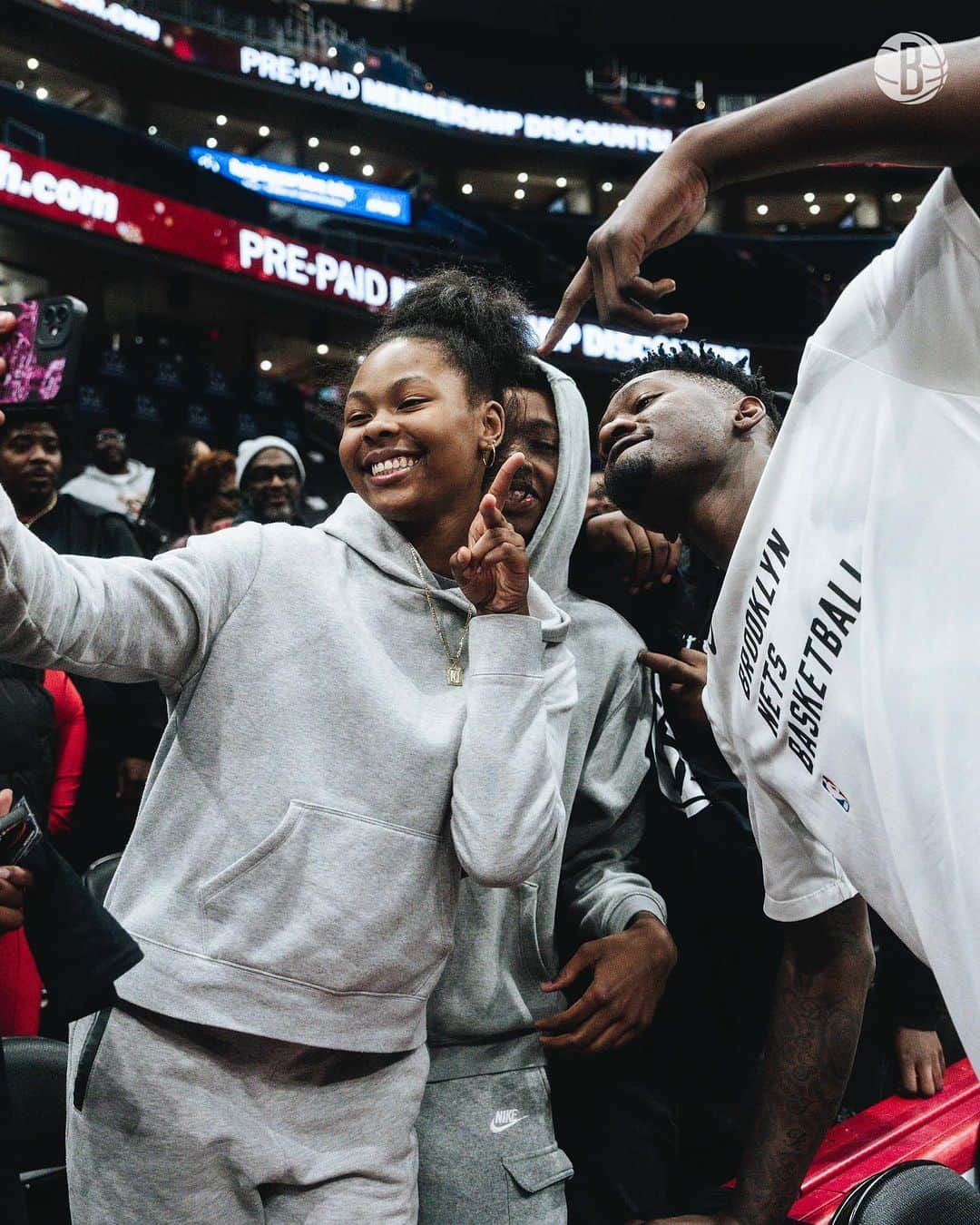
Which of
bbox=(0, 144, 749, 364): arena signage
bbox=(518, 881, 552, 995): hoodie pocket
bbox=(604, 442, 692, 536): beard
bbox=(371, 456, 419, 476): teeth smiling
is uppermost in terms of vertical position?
bbox=(0, 144, 749, 364): arena signage

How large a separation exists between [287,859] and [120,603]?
35 cm

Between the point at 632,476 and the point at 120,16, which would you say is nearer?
the point at 632,476

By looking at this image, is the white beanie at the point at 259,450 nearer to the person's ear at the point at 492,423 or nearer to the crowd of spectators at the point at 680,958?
the crowd of spectators at the point at 680,958

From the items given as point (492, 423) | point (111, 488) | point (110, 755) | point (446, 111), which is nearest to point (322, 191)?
point (446, 111)

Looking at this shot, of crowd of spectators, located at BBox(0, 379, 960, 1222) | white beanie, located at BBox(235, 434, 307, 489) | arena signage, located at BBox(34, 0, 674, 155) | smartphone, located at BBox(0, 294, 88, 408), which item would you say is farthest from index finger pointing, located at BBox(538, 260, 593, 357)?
arena signage, located at BBox(34, 0, 674, 155)

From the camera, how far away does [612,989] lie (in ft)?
5.34

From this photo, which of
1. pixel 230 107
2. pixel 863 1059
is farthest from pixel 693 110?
pixel 863 1059

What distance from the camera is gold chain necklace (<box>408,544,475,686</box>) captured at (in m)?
1.46

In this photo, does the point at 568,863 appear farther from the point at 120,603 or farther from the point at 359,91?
the point at 359,91

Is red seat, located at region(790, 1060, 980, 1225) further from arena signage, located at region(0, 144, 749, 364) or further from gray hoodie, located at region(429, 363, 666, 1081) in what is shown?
arena signage, located at region(0, 144, 749, 364)

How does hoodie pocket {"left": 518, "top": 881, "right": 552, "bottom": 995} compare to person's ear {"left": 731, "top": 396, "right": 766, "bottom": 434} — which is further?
person's ear {"left": 731, "top": 396, "right": 766, "bottom": 434}

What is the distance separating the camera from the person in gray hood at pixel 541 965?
1567mm

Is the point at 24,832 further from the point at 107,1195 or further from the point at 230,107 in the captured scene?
the point at 230,107

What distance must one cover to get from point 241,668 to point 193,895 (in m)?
0.27
